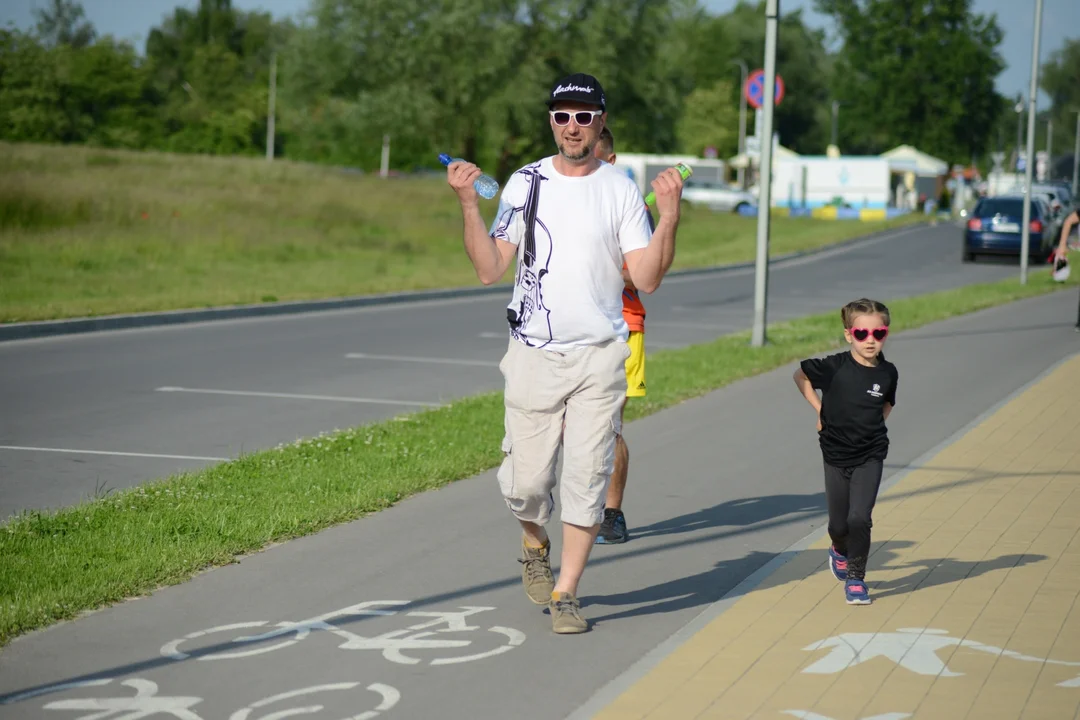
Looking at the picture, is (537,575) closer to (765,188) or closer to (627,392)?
(627,392)

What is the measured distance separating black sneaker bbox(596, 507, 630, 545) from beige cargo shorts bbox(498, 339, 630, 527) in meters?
1.70

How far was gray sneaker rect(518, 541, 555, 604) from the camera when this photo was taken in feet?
19.4

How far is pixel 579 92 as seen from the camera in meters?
5.55

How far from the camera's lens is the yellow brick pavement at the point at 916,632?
489cm

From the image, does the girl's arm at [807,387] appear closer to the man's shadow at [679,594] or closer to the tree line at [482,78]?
the man's shadow at [679,594]

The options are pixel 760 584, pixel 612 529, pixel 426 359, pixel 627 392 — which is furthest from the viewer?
pixel 426 359

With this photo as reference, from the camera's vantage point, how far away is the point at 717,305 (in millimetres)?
25172

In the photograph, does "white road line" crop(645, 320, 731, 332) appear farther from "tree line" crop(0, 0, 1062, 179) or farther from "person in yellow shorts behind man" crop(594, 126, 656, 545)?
"tree line" crop(0, 0, 1062, 179)

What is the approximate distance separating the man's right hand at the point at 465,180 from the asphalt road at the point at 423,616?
1.63 meters


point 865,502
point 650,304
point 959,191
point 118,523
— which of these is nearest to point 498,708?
point 865,502

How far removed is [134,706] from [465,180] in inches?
83.7

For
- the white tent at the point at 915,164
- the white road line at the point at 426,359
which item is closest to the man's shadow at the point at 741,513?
the white road line at the point at 426,359

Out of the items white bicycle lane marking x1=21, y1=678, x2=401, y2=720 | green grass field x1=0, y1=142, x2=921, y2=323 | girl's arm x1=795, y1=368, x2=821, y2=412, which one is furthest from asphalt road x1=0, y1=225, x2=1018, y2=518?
girl's arm x1=795, y1=368, x2=821, y2=412

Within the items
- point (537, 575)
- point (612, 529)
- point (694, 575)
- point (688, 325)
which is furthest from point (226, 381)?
point (688, 325)
